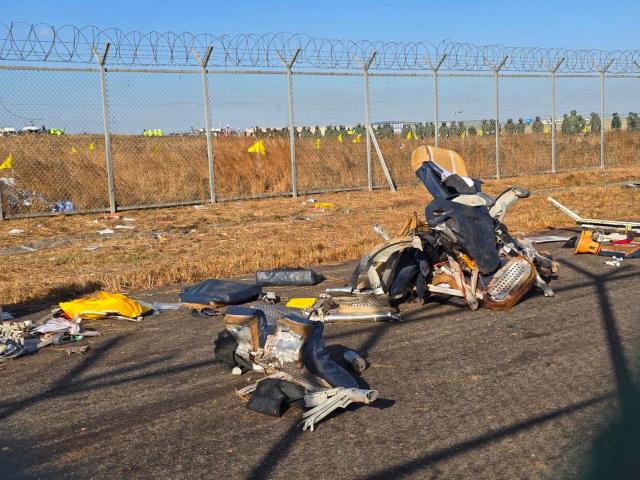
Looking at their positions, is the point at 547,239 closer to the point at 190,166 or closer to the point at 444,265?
the point at 444,265

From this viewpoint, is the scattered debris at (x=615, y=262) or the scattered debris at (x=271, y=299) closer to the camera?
the scattered debris at (x=271, y=299)

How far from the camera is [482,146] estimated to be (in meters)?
22.2

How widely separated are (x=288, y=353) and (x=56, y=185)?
11354mm

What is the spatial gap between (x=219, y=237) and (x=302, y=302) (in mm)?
5131

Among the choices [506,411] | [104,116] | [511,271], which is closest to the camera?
[506,411]

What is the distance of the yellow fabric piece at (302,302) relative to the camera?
741 centimetres

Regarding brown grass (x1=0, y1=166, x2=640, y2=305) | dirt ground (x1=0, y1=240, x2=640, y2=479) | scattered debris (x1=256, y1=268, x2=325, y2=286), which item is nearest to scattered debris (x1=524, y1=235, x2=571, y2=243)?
brown grass (x1=0, y1=166, x2=640, y2=305)

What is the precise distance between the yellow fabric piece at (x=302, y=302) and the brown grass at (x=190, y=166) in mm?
8202

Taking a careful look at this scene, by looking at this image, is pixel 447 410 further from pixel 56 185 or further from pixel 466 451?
pixel 56 185

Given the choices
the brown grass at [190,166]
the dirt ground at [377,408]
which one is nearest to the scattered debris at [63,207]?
the brown grass at [190,166]

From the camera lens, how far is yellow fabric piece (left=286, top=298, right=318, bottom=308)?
7.41m

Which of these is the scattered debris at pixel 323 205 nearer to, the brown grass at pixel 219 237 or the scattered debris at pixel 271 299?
the brown grass at pixel 219 237

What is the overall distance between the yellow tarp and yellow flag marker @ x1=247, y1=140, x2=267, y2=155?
10.6 m

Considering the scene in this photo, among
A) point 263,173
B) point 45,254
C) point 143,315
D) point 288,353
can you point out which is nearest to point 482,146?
point 263,173
